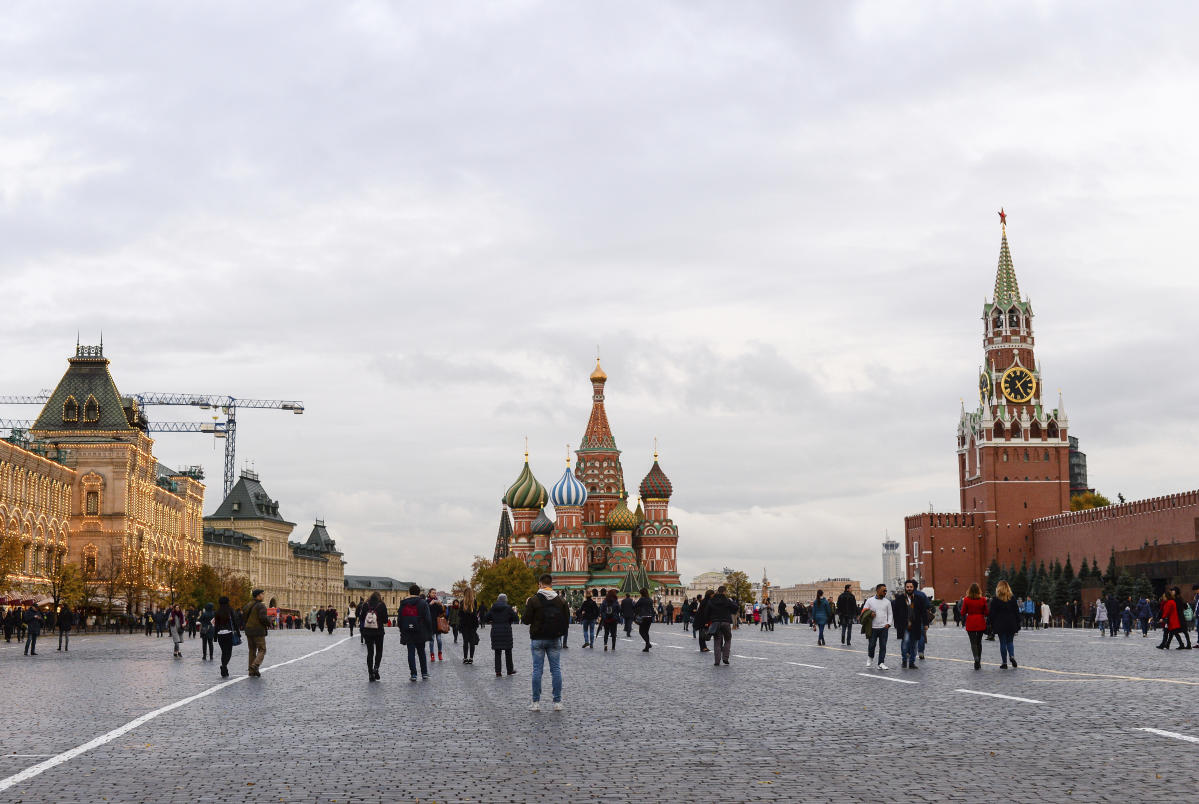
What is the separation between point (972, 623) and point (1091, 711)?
794 centimetres

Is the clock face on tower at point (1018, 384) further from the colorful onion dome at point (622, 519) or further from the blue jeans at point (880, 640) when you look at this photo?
the blue jeans at point (880, 640)

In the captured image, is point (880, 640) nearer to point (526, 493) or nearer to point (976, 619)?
point (976, 619)

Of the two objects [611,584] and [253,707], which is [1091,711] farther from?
[611,584]

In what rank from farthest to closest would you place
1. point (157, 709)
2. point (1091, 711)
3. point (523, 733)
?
point (157, 709), point (1091, 711), point (523, 733)

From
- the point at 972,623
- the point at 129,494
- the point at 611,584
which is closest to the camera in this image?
the point at 972,623

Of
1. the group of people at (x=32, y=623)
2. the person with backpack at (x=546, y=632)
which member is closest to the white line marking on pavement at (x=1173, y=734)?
the person with backpack at (x=546, y=632)

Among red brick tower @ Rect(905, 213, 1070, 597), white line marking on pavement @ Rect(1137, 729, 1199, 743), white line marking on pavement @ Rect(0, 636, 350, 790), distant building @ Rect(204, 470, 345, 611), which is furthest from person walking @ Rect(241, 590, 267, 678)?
red brick tower @ Rect(905, 213, 1070, 597)

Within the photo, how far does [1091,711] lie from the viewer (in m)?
14.0

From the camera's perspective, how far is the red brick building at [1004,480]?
129125 mm

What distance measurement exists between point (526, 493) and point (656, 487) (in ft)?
53.2

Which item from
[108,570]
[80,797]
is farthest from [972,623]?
[108,570]

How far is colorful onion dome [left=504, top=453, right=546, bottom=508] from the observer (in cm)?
15975

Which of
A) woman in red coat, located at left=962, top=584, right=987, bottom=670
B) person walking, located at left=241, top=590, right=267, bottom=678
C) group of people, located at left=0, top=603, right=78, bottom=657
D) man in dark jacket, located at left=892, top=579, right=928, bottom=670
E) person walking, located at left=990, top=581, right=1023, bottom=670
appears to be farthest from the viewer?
group of people, located at left=0, top=603, right=78, bottom=657

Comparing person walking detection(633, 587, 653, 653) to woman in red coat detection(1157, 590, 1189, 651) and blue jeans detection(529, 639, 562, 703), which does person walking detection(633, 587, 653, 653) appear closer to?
woman in red coat detection(1157, 590, 1189, 651)
